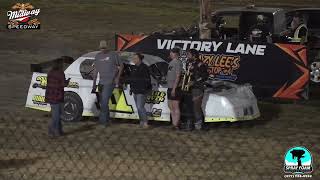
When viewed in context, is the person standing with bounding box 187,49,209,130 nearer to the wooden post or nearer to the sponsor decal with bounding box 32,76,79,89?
the sponsor decal with bounding box 32,76,79,89

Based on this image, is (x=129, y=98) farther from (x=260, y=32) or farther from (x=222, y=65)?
(x=260, y=32)

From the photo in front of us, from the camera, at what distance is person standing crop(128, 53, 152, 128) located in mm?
12859

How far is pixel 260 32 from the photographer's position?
17.9m

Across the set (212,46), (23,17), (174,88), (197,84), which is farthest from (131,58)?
(23,17)

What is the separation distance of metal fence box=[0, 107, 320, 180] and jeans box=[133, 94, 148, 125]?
0.22m

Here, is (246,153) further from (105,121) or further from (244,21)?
(244,21)

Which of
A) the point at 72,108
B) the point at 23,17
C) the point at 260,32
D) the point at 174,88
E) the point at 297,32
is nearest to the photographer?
the point at 174,88

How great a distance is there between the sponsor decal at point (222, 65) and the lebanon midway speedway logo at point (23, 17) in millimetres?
14621

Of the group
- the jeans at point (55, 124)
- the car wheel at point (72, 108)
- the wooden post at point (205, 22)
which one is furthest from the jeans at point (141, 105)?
the wooden post at point (205, 22)

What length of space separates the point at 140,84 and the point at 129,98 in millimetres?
574

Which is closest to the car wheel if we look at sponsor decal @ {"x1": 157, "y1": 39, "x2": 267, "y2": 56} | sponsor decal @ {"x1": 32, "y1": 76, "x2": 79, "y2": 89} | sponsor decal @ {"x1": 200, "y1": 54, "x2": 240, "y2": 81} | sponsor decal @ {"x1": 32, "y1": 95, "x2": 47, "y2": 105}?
sponsor decal @ {"x1": 32, "y1": 76, "x2": 79, "y2": 89}

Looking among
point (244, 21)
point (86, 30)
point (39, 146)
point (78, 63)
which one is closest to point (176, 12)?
point (86, 30)

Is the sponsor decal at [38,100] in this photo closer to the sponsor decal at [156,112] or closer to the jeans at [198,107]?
the sponsor decal at [156,112]

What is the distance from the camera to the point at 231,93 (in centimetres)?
1320
